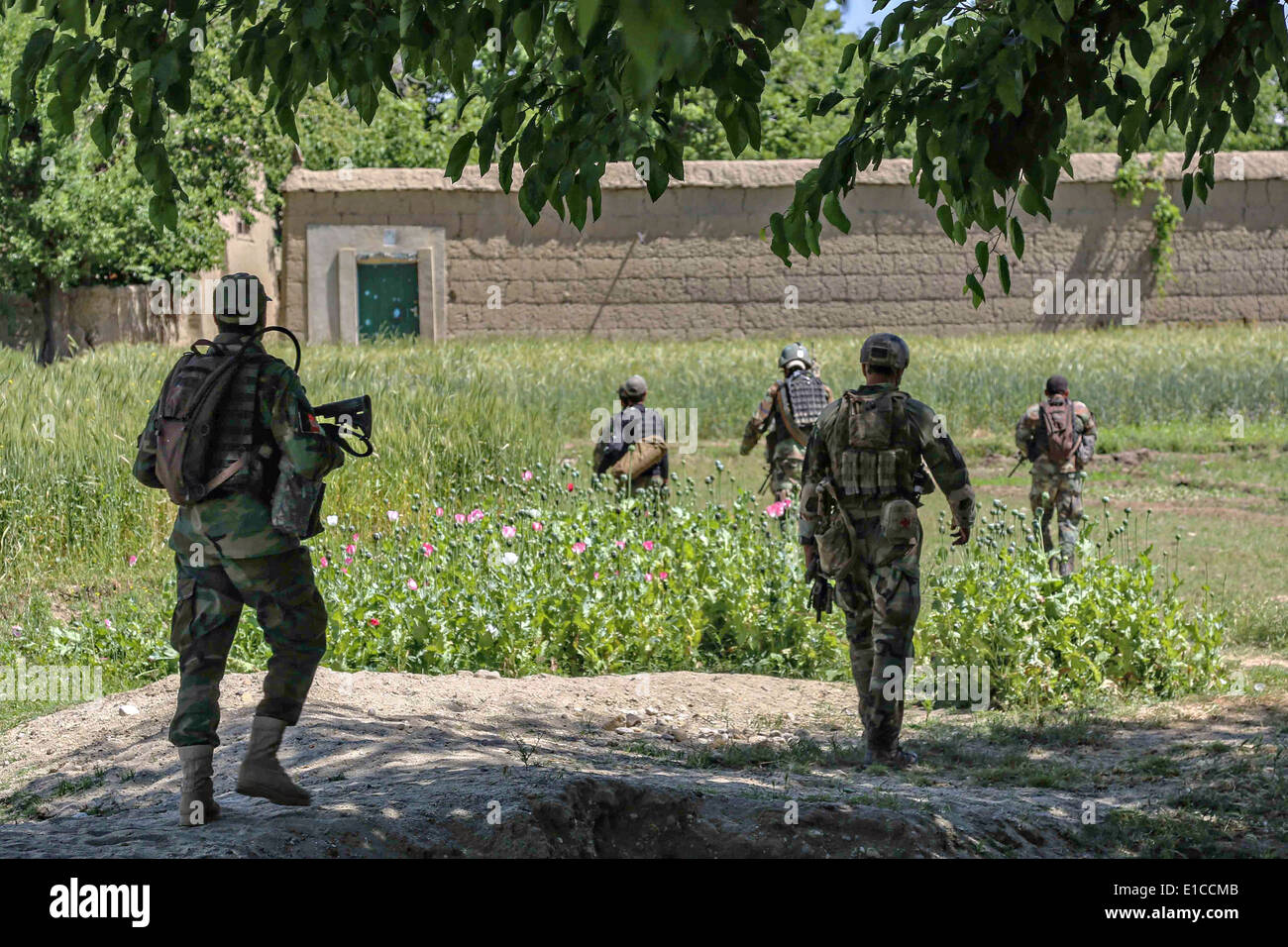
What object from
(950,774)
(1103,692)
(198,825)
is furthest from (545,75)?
(1103,692)

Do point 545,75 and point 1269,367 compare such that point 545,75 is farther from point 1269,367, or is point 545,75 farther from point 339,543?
point 1269,367

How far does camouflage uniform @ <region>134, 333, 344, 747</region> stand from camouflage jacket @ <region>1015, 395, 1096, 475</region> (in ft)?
21.3

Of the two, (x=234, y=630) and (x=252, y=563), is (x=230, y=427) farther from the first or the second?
(x=234, y=630)

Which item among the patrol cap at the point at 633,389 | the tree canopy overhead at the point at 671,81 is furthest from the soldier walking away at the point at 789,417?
the tree canopy overhead at the point at 671,81

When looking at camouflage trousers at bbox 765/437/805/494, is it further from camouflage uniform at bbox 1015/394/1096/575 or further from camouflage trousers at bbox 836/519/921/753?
camouflage trousers at bbox 836/519/921/753

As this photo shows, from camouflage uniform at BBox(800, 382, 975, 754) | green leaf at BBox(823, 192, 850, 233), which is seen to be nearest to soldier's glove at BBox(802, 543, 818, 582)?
camouflage uniform at BBox(800, 382, 975, 754)

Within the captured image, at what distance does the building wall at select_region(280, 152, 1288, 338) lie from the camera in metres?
22.1

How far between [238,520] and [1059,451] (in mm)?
6696

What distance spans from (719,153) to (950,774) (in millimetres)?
24239

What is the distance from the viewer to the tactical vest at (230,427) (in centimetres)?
435

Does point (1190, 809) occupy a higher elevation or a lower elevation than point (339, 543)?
lower

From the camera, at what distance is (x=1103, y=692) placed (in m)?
7.07

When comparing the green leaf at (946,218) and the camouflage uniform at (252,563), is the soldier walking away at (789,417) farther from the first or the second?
the camouflage uniform at (252,563)

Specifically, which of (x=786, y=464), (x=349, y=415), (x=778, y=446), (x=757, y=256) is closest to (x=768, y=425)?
(x=778, y=446)
